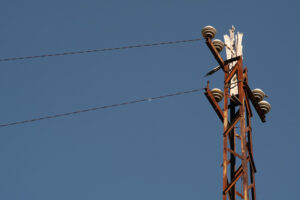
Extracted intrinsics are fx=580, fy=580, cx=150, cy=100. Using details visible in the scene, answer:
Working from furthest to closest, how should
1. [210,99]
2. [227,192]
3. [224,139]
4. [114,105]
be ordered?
1. [114,105]
2. [210,99]
3. [224,139]
4. [227,192]

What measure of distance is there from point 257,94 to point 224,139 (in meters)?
1.90

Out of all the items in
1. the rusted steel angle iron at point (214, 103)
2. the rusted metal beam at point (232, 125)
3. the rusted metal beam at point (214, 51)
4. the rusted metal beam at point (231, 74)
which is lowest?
the rusted metal beam at point (232, 125)

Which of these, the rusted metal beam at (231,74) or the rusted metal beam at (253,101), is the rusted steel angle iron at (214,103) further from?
the rusted metal beam at (253,101)

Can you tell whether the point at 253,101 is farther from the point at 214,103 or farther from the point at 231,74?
the point at 214,103

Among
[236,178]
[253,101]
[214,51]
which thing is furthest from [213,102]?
[236,178]

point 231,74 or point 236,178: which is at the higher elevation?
point 231,74

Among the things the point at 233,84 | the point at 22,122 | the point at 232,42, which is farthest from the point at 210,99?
the point at 22,122

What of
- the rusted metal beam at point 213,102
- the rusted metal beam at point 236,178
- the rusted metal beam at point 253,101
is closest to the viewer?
the rusted metal beam at point 236,178

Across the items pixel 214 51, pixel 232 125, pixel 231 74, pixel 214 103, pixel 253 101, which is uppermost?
pixel 214 51

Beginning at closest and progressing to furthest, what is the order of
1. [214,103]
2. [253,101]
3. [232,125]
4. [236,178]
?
[236,178] → [232,125] → [214,103] → [253,101]

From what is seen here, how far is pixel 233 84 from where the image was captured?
42.3 ft

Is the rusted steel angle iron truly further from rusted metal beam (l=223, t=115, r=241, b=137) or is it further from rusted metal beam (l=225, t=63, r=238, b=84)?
rusted metal beam (l=223, t=115, r=241, b=137)

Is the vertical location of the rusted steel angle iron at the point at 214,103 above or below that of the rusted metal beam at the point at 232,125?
above

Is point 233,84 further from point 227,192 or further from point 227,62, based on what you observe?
point 227,192
